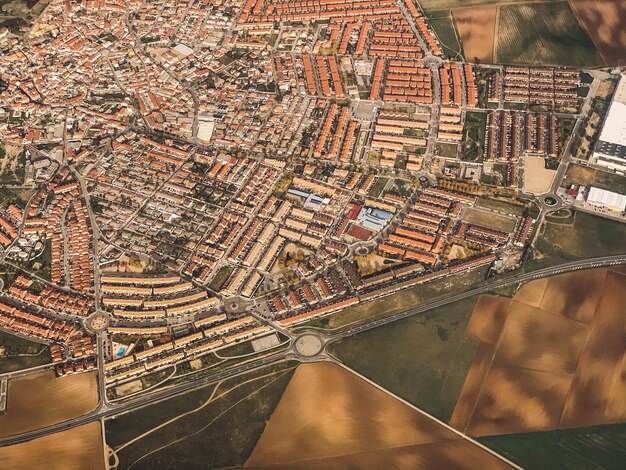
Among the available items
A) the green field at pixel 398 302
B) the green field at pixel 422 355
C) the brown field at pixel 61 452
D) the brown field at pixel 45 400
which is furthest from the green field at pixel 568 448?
the brown field at pixel 45 400

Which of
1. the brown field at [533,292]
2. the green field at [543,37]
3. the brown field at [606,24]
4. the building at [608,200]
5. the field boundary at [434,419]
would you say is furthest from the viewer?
the green field at [543,37]

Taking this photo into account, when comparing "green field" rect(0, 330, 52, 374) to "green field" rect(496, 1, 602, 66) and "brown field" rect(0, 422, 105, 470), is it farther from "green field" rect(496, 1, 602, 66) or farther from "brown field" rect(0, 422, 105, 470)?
"green field" rect(496, 1, 602, 66)

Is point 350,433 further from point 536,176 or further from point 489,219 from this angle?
point 536,176

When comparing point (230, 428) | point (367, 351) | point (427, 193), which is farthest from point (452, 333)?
point (230, 428)

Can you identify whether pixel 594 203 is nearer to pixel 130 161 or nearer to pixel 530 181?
pixel 530 181

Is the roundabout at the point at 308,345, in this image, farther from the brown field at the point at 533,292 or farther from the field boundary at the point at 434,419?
the brown field at the point at 533,292

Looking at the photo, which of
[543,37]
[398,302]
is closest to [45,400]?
[398,302]
